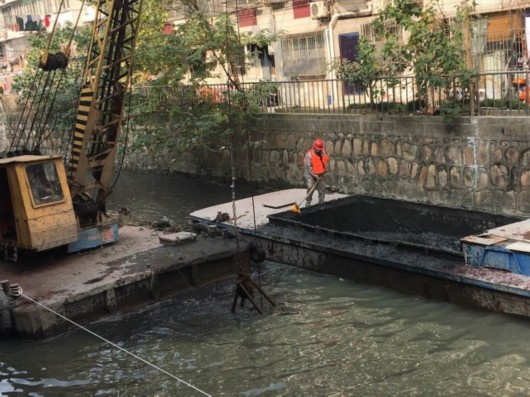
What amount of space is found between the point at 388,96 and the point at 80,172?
802cm

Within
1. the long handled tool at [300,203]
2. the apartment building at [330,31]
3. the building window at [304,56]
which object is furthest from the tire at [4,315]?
the building window at [304,56]

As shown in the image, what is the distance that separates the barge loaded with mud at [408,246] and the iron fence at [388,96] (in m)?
2.95

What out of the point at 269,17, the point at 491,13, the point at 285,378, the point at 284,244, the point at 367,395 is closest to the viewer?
the point at 367,395

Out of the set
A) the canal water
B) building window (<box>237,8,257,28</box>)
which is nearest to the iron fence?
the canal water

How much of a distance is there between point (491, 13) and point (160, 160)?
12.2m

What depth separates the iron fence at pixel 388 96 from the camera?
1398 cm

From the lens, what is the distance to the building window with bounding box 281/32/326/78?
984 inches

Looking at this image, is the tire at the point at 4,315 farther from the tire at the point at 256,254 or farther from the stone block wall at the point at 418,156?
the stone block wall at the point at 418,156

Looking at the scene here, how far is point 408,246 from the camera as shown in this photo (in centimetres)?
1004

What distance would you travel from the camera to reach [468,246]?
30.4ft

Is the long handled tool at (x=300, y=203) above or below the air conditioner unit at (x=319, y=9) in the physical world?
below

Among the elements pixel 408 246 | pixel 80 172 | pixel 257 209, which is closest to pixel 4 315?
pixel 80 172

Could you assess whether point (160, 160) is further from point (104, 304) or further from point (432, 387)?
point (432, 387)

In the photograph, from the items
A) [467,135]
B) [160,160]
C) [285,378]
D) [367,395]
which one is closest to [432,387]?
[367,395]
